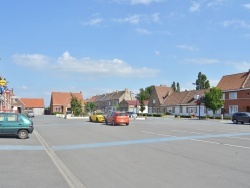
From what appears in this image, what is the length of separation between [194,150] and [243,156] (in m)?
2.24

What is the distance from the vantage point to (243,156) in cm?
1222

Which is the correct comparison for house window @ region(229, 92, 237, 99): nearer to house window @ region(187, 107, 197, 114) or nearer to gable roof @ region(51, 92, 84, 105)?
house window @ region(187, 107, 197, 114)

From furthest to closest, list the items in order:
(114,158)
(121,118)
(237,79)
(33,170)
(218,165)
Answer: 1. (237,79)
2. (121,118)
3. (114,158)
4. (218,165)
5. (33,170)

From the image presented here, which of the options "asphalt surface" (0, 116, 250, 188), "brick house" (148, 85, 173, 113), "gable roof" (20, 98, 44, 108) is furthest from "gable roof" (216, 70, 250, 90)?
"gable roof" (20, 98, 44, 108)

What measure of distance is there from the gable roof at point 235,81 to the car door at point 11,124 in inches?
2246

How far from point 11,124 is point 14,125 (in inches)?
6.8

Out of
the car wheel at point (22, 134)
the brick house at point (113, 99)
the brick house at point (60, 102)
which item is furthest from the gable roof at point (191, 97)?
the car wheel at point (22, 134)

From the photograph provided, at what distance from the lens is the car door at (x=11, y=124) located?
18.9 m

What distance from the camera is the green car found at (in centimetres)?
1881

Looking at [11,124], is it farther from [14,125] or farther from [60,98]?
[60,98]

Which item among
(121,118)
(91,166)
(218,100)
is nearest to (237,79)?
(218,100)

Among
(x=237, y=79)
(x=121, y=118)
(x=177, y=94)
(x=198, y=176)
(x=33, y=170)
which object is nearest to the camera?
(x=198, y=176)

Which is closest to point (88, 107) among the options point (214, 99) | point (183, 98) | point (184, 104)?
point (214, 99)

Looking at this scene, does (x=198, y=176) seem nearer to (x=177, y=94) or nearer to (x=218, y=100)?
(x=218, y=100)
